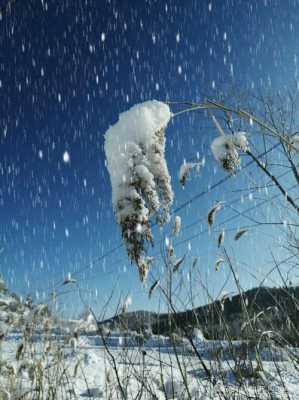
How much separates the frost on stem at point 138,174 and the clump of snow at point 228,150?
24 centimetres

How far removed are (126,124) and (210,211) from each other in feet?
3.22

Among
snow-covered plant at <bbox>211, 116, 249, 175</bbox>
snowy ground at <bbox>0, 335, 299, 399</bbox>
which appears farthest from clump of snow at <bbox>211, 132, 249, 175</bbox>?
snowy ground at <bbox>0, 335, 299, 399</bbox>

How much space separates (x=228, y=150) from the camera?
113 cm

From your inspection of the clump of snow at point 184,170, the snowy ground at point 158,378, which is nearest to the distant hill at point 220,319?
the snowy ground at point 158,378

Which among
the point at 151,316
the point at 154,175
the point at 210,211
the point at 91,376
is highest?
the point at 210,211

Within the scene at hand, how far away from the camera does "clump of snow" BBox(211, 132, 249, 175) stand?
113 centimetres

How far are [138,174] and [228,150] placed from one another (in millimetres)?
417

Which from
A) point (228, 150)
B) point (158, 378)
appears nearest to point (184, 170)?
point (228, 150)

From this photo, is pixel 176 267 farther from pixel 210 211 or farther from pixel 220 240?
pixel 210 211

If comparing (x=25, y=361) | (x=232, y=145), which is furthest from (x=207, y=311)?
(x=232, y=145)

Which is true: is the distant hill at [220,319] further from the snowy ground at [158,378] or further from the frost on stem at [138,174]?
the frost on stem at [138,174]

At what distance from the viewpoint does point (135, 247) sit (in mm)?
768

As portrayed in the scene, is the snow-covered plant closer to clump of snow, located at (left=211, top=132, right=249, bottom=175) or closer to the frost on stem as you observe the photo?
clump of snow, located at (left=211, top=132, right=249, bottom=175)

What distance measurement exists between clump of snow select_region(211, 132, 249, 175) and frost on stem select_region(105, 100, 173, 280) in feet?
0.78
